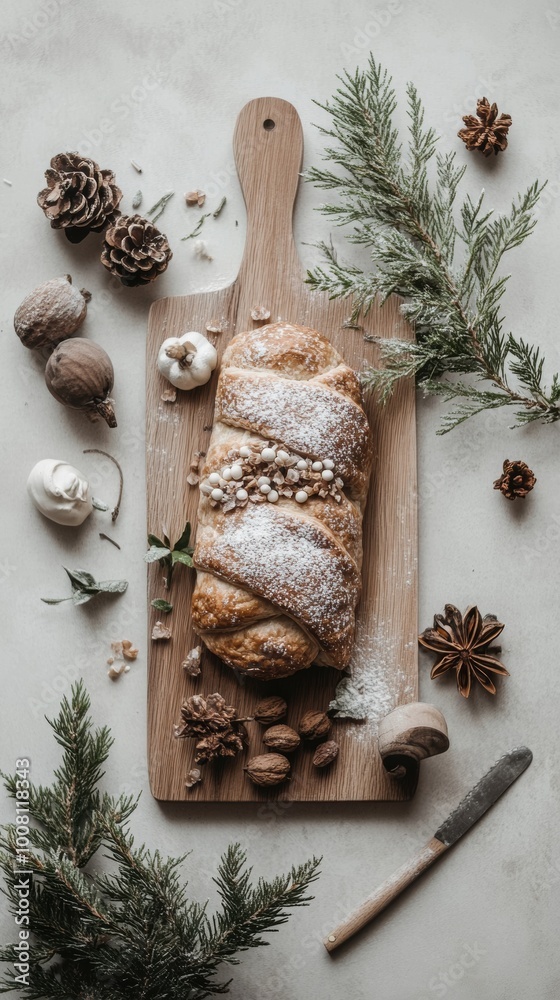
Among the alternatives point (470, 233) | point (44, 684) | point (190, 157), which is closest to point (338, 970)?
point (44, 684)

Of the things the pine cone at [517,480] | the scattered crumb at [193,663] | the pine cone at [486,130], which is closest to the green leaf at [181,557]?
the scattered crumb at [193,663]

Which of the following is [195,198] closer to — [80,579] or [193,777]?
[80,579]

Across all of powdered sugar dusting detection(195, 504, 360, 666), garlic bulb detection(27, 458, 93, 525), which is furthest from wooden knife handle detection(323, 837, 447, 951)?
garlic bulb detection(27, 458, 93, 525)

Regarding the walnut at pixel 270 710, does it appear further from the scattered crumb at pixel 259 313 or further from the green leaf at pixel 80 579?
the scattered crumb at pixel 259 313

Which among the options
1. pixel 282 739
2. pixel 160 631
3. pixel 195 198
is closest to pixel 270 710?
pixel 282 739

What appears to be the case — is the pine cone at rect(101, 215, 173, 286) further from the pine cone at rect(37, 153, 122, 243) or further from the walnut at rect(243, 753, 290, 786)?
the walnut at rect(243, 753, 290, 786)

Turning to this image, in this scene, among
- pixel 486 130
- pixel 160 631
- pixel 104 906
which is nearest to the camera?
pixel 104 906

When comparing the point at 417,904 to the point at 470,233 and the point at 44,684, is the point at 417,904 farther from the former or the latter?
the point at 470,233
